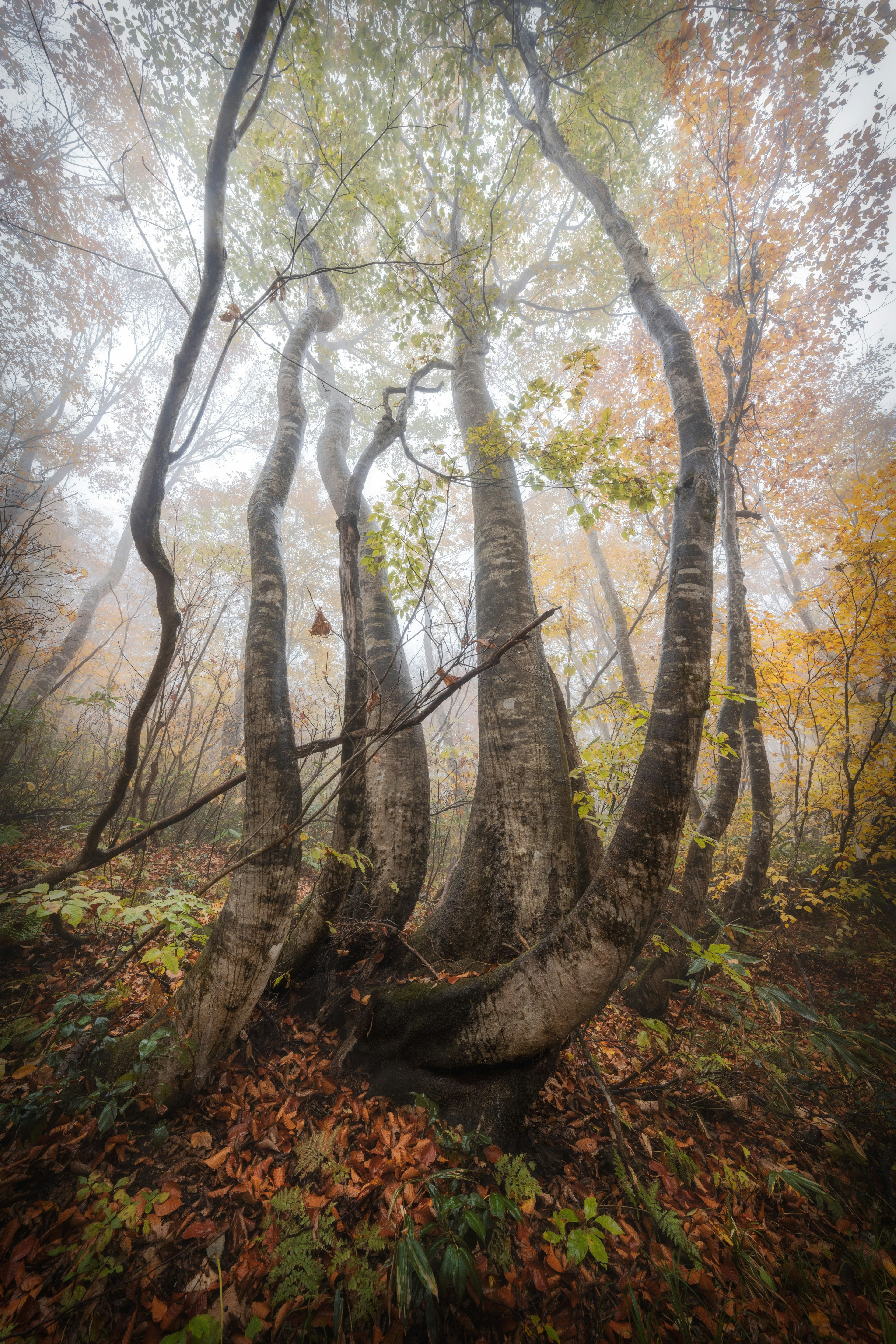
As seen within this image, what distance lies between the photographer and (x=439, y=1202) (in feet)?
5.50

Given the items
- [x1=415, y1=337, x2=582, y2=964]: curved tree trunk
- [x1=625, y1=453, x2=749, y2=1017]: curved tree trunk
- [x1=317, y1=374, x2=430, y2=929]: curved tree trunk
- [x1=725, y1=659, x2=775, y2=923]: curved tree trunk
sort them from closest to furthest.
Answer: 1. [x1=415, y1=337, x2=582, y2=964]: curved tree trunk
2. [x1=317, y1=374, x2=430, y2=929]: curved tree trunk
3. [x1=625, y1=453, x2=749, y2=1017]: curved tree trunk
4. [x1=725, y1=659, x2=775, y2=923]: curved tree trunk

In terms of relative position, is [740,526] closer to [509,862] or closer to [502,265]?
[502,265]

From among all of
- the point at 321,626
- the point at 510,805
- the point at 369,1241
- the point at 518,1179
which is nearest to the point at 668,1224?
the point at 518,1179

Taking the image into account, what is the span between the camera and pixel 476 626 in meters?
3.70

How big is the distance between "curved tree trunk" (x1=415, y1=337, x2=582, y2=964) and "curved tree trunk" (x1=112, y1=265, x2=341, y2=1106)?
118cm

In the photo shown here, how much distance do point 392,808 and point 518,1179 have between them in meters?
1.89

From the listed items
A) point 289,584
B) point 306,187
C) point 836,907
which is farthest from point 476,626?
point 289,584

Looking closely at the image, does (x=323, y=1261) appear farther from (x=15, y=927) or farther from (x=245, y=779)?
(x=15, y=927)

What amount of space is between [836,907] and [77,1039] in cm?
716

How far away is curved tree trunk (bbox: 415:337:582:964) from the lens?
2.71m

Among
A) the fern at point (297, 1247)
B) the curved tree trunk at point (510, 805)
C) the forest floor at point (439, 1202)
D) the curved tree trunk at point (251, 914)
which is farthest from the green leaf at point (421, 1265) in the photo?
the curved tree trunk at point (510, 805)

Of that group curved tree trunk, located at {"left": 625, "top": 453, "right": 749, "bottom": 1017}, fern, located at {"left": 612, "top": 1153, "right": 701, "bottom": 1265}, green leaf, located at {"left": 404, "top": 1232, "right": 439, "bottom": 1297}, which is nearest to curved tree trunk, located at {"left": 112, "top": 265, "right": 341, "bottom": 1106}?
green leaf, located at {"left": 404, "top": 1232, "right": 439, "bottom": 1297}

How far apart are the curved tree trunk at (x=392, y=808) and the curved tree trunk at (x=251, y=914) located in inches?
21.8

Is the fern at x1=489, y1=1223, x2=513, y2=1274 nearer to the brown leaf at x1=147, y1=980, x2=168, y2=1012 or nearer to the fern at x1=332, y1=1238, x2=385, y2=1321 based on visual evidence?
the fern at x1=332, y1=1238, x2=385, y2=1321
